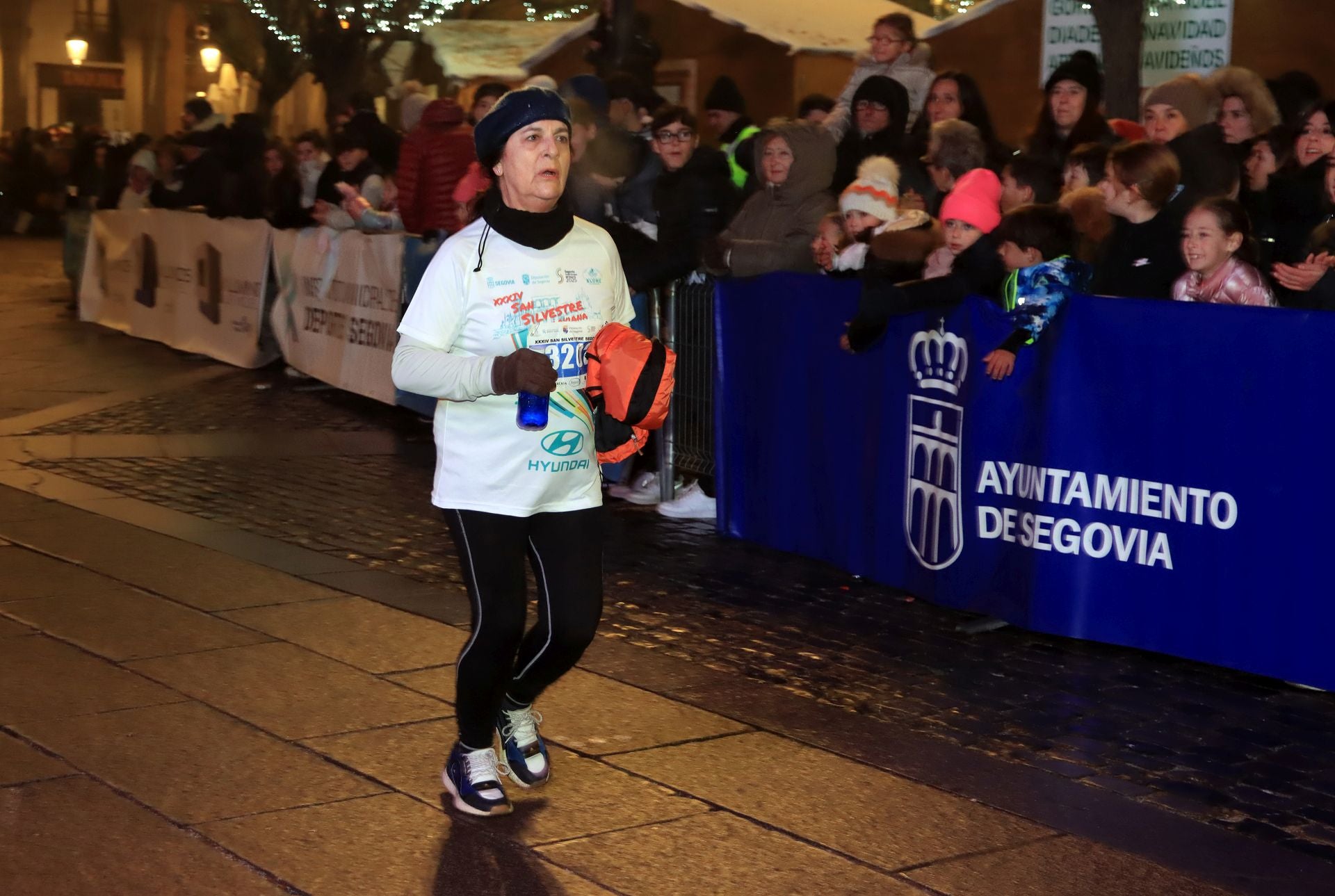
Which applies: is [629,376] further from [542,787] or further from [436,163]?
[436,163]

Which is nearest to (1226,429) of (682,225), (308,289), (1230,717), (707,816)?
(1230,717)

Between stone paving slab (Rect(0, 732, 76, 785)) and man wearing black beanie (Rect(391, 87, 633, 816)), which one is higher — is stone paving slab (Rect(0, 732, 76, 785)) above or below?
below

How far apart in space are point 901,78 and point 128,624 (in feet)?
20.5

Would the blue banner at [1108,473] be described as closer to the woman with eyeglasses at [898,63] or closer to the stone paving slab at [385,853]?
the stone paving slab at [385,853]

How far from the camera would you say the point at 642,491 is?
1006cm

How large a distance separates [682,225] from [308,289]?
5.94 meters

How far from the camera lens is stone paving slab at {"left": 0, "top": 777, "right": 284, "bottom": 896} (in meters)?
4.29

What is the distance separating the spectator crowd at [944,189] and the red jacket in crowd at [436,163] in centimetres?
2

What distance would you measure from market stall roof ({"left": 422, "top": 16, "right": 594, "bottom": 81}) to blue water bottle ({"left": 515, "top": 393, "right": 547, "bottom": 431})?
56.2 ft

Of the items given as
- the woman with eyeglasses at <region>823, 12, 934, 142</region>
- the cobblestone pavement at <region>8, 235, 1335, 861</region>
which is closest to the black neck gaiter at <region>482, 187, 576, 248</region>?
the cobblestone pavement at <region>8, 235, 1335, 861</region>

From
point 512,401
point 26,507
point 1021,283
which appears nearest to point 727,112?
point 26,507

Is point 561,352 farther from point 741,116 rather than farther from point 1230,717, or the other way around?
point 741,116

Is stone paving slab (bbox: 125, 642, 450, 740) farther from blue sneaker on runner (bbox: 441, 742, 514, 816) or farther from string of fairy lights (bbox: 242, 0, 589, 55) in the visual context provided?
string of fairy lights (bbox: 242, 0, 589, 55)

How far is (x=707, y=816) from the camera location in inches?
192
